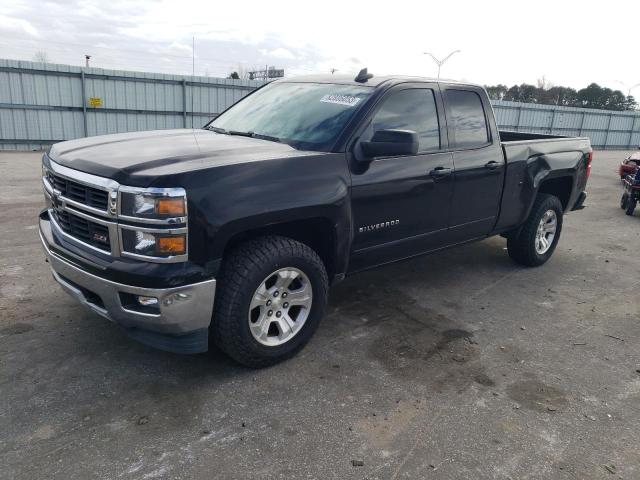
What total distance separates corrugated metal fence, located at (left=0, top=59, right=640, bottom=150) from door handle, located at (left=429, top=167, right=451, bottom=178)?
14581 mm

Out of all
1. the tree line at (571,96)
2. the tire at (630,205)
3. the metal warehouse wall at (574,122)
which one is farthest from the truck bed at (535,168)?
the tree line at (571,96)

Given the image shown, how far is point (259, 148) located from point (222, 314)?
114 cm

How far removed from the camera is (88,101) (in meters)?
16.1

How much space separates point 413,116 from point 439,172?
50 cm

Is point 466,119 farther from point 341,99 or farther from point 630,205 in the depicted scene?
point 630,205

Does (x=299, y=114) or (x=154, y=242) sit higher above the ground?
(x=299, y=114)

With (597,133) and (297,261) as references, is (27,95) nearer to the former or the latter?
(297,261)

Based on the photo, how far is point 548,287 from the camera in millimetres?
5312

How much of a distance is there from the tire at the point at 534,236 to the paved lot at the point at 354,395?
2.89 feet

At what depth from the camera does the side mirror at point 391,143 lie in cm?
347

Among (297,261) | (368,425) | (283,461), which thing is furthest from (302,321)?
(283,461)

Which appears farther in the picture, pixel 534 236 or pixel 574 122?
pixel 574 122

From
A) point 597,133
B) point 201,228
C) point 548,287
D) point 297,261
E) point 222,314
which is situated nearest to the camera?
point 201,228

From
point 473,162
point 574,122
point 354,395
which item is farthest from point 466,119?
point 574,122
